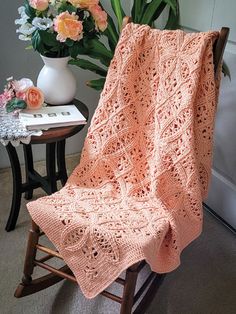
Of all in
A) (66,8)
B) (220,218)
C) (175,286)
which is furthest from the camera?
(220,218)

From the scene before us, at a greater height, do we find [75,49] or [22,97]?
[75,49]

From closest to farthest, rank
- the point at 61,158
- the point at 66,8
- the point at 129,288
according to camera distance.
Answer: the point at 129,288 < the point at 66,8 < the point at 61,158

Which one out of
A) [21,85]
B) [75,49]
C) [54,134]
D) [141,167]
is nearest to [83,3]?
[75,49]

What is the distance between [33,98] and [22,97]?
0.05m

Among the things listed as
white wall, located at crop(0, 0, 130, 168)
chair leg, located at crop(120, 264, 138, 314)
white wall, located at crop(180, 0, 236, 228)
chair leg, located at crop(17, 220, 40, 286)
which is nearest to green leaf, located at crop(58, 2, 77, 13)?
white wall, located at crop(0, 0, 130, 168)

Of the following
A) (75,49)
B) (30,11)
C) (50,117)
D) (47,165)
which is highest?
(30,11)

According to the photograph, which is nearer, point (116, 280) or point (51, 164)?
point (116, 280)

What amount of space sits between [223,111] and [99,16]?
0.73m

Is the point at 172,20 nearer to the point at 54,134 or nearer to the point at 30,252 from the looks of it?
the point at 54,134

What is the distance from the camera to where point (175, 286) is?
1.37m

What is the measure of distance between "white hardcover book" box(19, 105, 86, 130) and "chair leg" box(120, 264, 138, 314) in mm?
612

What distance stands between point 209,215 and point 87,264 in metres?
0.96

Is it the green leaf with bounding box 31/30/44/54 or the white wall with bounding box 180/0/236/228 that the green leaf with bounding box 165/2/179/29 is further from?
the green leaf with bounding box 31/30/44/54

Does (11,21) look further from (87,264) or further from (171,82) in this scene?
(87,264)
